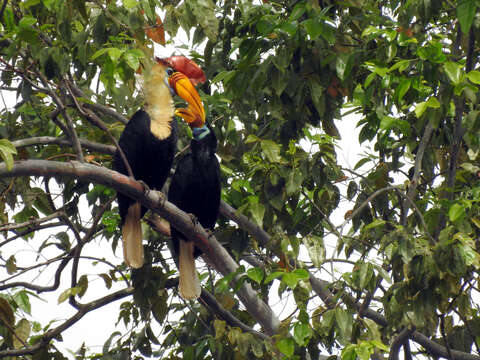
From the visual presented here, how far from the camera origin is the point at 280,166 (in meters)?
3.06

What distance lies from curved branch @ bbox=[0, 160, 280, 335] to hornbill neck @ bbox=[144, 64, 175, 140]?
2.35 ft

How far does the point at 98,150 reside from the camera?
11.5ft

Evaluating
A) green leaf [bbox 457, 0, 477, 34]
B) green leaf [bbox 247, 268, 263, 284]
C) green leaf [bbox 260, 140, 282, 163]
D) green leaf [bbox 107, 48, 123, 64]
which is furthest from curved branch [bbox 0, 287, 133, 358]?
green leaf [bbox 457, 0, 477, 34]

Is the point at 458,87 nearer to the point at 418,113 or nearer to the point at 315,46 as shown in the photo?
the point at 418,113

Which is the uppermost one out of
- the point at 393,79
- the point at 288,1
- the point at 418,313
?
the point at 288,1

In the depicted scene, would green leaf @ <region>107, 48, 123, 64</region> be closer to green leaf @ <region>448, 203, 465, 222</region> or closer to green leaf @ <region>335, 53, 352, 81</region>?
green leaf @ <region>335, 53, 352, 81</region>

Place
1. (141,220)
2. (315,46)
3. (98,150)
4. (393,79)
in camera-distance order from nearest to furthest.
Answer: (393,79), (315,46), (98,150), (141,220)

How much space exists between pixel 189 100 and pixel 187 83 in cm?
9

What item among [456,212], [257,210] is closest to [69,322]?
[257,210]

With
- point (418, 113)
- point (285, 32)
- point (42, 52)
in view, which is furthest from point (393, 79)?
point (42, 52)

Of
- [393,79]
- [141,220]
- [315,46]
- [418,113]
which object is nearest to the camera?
[418,113]

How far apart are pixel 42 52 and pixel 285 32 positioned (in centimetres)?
98

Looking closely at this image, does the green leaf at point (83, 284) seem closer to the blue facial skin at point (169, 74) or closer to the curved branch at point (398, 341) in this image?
the blue facial skin at point (169, 74)

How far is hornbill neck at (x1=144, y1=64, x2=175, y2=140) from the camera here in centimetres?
371
